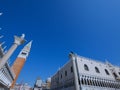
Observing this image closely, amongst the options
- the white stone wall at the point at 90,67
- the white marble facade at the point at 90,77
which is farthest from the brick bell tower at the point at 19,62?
the white stone wall at the point at 90,67

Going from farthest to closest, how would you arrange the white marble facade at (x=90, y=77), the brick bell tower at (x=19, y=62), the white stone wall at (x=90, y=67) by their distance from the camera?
1. the brick bell tower at (x=19, y=62)
2. the white stone wall at (x=90, y=67)
3. the white marble facade at (x=90, y=77)

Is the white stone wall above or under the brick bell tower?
under

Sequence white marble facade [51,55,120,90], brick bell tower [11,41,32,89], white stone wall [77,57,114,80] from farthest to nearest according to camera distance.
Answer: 1. brick bell tower [11,41,32,89]
2. white stone wall [77,57,114,80]
3. white marble facade [51,55,120,90]

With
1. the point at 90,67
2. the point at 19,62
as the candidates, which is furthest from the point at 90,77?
the point at 19,62

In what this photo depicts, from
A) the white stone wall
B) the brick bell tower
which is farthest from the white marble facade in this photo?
the brick bell tower

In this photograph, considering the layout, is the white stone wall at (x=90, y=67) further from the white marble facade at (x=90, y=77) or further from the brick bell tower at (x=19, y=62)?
the brick bell tower at (x=19, y=62)

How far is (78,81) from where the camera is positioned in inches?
704

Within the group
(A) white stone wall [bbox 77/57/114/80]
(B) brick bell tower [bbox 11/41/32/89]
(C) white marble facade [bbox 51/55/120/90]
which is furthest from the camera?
(B) brick bell tower [bbox 11/41/32/89]

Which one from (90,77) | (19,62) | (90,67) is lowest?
(90,77)

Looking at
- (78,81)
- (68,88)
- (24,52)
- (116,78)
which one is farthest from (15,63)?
(116,78)

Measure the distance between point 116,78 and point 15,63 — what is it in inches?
1353

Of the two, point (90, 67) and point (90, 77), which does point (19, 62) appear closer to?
point (90, 67)

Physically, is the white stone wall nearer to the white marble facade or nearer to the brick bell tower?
the white marble facade

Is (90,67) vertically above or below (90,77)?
above
